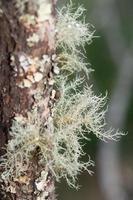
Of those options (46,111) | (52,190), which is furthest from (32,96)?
(52,190)

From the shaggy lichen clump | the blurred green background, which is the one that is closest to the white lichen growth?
the shaggy lichen clump

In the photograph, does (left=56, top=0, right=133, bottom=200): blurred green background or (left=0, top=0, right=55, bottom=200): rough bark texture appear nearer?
(left=0, top=0, right=55, bottom=200): rough bark texture

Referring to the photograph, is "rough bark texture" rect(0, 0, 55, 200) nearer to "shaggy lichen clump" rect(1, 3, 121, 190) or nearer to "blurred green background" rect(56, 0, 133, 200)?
"shaggy lichen clump" rect(1, 3, 121, 190)

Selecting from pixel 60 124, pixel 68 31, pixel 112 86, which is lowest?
pixel 112 86

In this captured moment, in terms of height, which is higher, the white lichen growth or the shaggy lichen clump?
the white lichen growth

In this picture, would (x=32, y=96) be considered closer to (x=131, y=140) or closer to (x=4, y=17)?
(x=4, y=17)

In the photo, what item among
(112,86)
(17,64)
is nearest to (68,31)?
(17,64)

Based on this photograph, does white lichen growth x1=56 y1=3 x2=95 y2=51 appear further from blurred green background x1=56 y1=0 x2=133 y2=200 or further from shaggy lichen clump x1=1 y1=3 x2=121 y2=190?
blurred green background x1=56 y1=0 x2=133 y2=200

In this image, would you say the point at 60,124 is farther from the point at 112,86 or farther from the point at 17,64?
the point at 112,86
